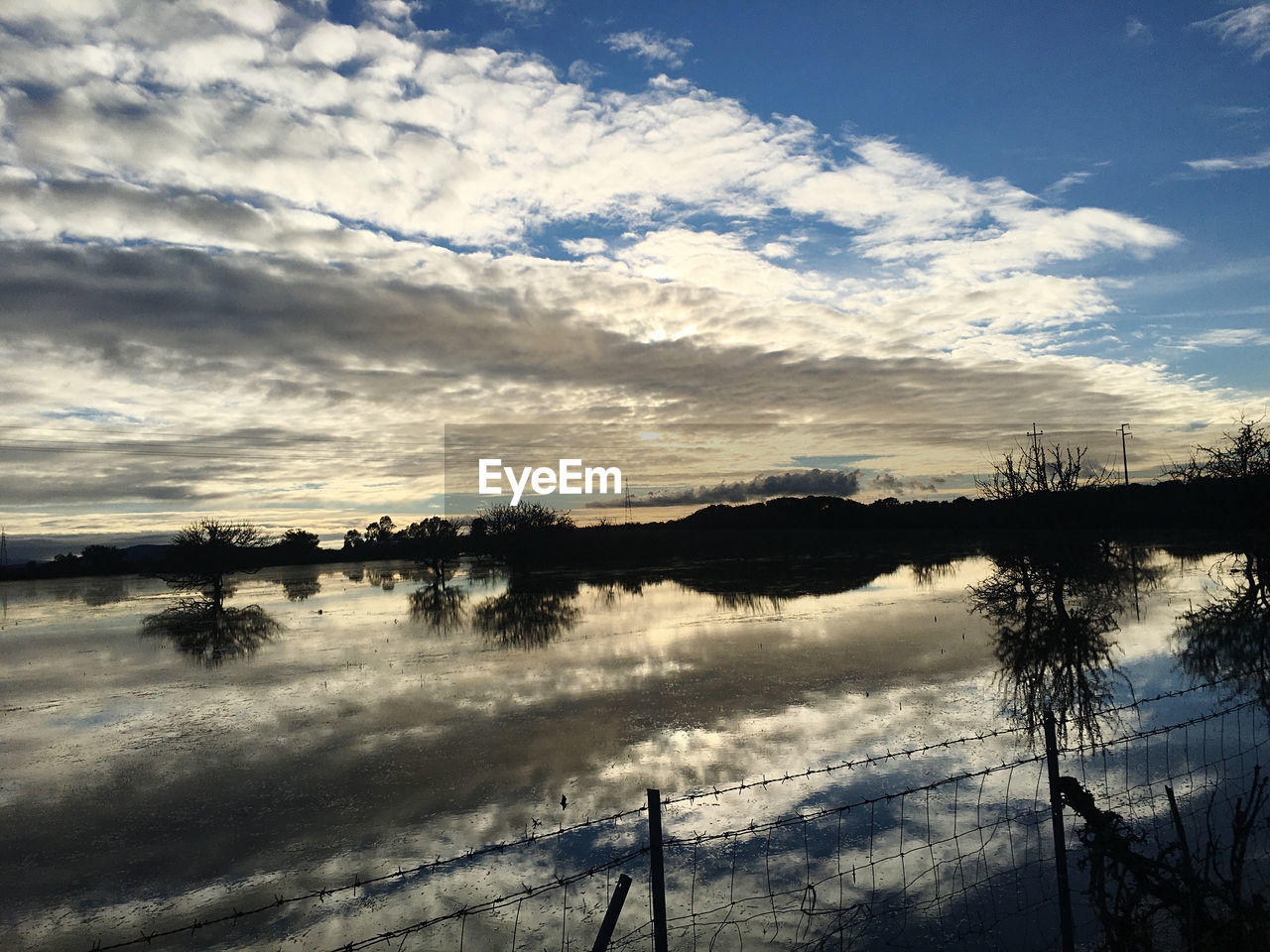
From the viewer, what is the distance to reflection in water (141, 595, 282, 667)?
2667 centimetres

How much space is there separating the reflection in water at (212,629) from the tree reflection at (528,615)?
8.97 m

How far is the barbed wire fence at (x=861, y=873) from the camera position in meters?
5.98

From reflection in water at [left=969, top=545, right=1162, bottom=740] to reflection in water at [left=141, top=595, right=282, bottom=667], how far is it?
23873 mm

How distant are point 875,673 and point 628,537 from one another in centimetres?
6840

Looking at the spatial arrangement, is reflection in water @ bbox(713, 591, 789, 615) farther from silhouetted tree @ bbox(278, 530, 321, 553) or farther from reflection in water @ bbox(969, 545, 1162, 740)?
silhouetted tree @ bbox(278, 530, 321, 553)

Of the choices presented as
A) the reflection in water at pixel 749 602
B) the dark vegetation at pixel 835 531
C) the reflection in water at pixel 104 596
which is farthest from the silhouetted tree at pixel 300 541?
the reflection in water at pixel 749 602

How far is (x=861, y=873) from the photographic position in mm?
7410

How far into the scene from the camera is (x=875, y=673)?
16516mm

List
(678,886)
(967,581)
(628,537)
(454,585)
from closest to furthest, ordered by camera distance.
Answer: (678,886) < (967,581) < (454,585) < (628,537)

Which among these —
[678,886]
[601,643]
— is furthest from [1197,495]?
[678,886]

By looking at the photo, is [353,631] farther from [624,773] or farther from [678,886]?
[678,886]

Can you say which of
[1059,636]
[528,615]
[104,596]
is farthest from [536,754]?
[104,596]

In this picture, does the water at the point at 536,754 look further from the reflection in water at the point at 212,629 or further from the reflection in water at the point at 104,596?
the reflection in water at the point at 104,596

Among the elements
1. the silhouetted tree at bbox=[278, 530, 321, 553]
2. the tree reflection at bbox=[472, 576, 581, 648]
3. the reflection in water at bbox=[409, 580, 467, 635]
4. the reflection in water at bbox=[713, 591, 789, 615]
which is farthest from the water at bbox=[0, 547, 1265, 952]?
the silhouetted tree at bbox=[278, 530, 321, 553]
